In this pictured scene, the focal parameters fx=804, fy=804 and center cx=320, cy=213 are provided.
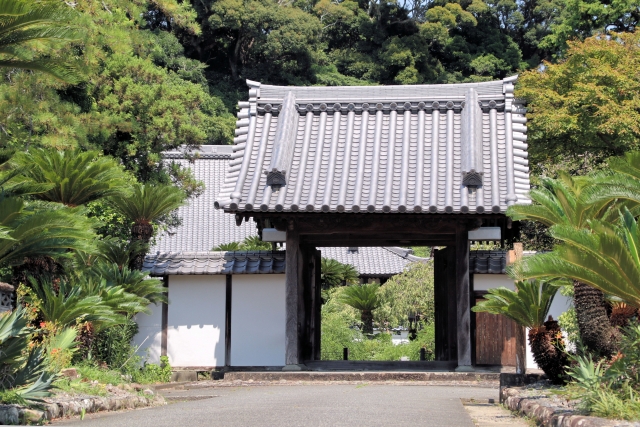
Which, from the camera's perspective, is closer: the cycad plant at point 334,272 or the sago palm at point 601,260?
the sago palm at point 601,260

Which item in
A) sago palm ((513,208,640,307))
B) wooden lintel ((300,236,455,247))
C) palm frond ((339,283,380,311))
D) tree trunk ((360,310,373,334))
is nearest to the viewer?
sago palm ((513,208,640,307))

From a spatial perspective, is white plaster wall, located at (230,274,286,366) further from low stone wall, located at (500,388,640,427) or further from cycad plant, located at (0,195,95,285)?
low stone wall, located at (500,388,640,427)

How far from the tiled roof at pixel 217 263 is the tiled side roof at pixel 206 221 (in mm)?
13436

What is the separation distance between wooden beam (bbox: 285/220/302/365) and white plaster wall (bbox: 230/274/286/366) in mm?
733

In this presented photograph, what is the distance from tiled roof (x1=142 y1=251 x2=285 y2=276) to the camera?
1648 centimetres

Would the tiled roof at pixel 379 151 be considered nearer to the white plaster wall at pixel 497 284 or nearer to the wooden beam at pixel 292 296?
the wooden beam at pixel 292 296

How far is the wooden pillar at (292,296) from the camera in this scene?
1530 centimetres

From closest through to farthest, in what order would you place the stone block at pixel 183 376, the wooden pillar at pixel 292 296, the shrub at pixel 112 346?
the shrub at pixel 112 346 < the wooden pillar at pixel 292 296 < the stone block at pixel 183 376

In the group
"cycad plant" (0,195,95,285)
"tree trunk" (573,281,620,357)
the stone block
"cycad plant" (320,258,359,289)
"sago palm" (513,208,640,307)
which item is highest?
"cycad plant" (320,258,359,289)

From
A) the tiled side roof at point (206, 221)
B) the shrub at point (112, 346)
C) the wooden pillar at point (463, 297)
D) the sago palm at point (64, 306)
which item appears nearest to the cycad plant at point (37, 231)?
the sago palm at point (64, 306)

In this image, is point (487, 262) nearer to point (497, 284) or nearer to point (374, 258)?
point (497, 284)

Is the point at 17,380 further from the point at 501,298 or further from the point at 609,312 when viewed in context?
the point at 609,312

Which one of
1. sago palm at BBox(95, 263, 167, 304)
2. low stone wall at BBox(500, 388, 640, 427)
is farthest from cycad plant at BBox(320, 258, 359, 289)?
low stone wall at BBox(500, 388, 640, 427)

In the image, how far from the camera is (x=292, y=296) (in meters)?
15.5
